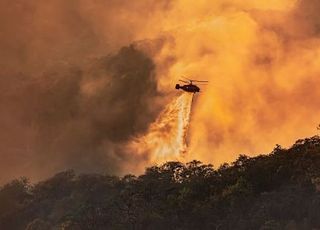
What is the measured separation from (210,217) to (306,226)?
60.0ft

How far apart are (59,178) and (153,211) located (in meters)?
47.3

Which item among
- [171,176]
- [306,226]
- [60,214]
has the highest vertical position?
[171,176]

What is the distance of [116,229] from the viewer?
101375 millimetres

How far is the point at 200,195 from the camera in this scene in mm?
109438

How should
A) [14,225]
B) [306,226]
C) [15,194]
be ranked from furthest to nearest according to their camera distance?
[15,194] → [14,225] → [306,226]

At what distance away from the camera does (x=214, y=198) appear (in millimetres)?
103875

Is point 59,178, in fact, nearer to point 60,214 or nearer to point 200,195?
point 60,214

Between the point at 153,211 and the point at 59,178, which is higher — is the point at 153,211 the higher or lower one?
the lower one

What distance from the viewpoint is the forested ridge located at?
305ft

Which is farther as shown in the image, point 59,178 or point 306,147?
point 59,178

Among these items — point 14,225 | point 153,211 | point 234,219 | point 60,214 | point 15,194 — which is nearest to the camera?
point 234,219

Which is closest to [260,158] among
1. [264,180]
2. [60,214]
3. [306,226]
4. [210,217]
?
[264,180]

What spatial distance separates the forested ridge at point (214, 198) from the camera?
9281 centimetres

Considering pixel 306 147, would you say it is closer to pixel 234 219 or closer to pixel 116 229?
pixel 234 219
